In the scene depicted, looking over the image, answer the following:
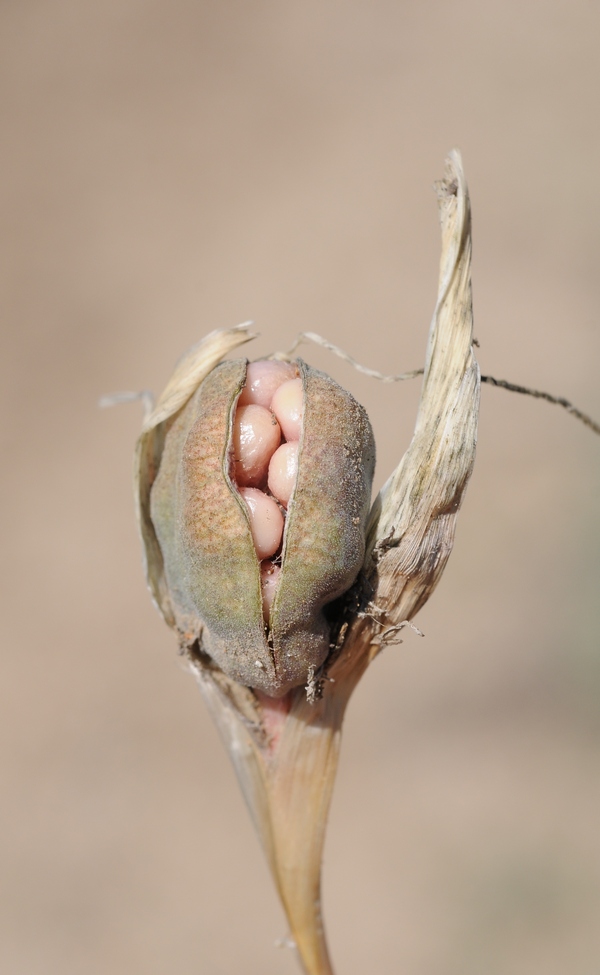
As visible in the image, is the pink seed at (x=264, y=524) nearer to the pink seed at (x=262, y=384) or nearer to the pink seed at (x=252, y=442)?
the pink seed at (x=252, y=442)

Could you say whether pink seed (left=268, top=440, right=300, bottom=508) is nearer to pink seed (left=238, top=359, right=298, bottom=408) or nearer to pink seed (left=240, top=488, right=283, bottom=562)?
pink seed (left=240, top=488, right=283, bottom=562)

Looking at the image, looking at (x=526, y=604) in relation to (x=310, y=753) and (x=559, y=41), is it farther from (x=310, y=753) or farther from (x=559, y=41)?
(x=559, y=41)

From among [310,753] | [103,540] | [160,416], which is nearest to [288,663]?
[310,753]

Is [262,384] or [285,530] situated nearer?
[285,530]

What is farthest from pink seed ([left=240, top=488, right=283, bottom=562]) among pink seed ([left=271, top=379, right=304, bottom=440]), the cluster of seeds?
pink seed ([left=271, top=379, right=304, bottom=440])

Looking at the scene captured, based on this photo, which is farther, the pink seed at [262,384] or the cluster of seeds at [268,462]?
the pink seed at [262,384]

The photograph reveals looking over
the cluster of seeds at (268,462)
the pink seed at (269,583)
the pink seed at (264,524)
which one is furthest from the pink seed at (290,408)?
the pink seed at (269,583)

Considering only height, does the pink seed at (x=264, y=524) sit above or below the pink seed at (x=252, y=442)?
below

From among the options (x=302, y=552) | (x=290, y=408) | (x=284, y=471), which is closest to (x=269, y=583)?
(x=302, y=552)

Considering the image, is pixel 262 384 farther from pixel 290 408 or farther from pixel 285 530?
pixel 285 530
